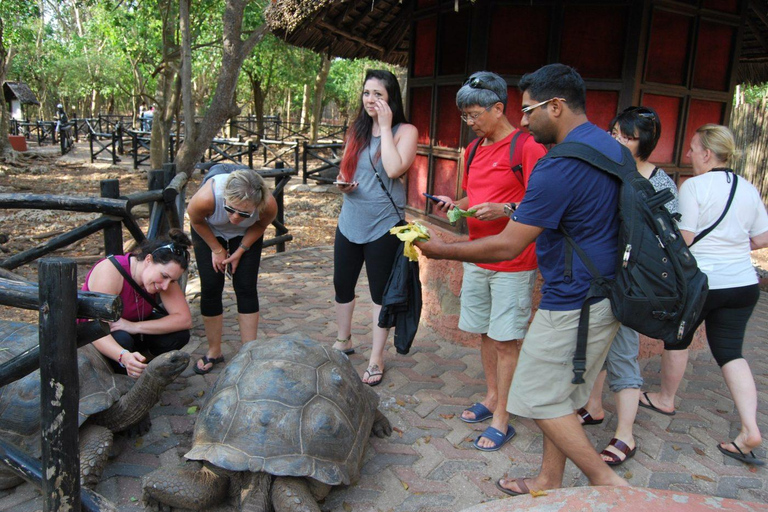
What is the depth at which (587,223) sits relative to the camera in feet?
7.62

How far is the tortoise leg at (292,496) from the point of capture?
2523 millimetres

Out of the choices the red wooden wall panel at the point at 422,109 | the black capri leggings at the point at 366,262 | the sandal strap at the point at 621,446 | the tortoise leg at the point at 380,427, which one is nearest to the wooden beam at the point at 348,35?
the red wooden wall panel at the point at 422,109

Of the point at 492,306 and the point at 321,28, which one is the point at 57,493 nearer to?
the point at 492,306

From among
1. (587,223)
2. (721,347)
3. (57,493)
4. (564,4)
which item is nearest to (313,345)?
(57,493)

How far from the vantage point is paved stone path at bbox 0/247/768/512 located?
9.46 ft

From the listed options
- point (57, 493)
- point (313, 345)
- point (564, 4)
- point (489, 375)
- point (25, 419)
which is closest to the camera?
point (57, 493)

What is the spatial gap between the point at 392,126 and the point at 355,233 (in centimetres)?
76

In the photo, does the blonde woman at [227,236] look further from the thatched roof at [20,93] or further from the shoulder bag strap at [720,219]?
the thatched roof at [20,93]

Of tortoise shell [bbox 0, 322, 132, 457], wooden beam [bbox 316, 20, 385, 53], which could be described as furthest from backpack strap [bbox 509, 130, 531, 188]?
wooden beam [bbox 316, 20, 385, 53]

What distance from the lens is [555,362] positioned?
2475mm

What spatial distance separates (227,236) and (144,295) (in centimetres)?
69

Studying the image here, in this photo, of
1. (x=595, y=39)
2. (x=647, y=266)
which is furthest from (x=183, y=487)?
(x=595, y=39)

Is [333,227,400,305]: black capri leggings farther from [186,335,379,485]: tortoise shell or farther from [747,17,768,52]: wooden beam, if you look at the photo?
[747,17,768,52]: wooden beam

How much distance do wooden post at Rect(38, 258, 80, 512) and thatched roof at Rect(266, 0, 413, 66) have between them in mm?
3420
